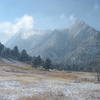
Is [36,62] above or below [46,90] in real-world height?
above

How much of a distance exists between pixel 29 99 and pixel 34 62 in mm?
113760

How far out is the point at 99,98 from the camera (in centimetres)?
2203

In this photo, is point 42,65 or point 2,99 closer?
point 2,99

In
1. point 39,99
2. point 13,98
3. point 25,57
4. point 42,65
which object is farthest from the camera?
point 25,57

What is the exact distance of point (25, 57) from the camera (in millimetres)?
166375

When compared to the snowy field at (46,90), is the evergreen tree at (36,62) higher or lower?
higher

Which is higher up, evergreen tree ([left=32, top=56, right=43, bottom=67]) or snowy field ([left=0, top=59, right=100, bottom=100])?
evergreen tree ([left=32, top=56, right=43, bottom=67])

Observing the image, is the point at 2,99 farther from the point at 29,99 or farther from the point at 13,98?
the point at 29,99

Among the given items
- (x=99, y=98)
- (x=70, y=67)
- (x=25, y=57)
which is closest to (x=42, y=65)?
(x=25, y=57)

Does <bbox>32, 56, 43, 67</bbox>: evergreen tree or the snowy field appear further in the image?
<bbox>32, 56, 43, 67</bbox>: evergreen tree

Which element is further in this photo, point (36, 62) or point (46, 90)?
point (36, 62)

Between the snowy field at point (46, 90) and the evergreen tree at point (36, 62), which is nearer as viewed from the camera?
the snowy field at point (46, 90)

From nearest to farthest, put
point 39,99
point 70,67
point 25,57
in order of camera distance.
Result: 1. point 39,99
2. point 25,57
3. point 70,67

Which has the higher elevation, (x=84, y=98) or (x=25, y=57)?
(x=25, y=57)
